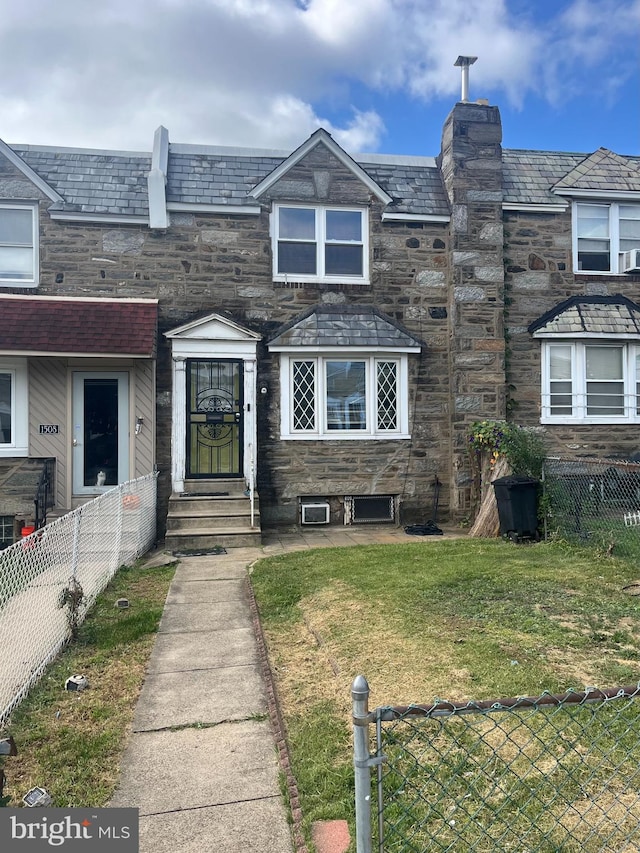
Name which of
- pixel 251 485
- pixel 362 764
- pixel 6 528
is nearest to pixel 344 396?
pixel 251 485

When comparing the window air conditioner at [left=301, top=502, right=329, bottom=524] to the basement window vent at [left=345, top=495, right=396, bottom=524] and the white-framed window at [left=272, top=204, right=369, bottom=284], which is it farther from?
the white-framed window at [left=272, top=204, right=369, bottom=284]

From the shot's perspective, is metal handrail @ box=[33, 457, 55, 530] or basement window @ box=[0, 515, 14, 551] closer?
metal handrail @ box=[33, 457, 55, 530]

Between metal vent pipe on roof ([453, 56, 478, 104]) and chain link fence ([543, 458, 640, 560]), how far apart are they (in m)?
7.98

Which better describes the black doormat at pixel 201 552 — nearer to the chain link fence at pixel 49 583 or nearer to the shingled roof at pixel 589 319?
the chain link fence at pixel 49 583

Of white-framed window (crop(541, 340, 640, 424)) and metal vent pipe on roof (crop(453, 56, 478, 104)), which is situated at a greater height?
Result: metal vent pipe on roof (crop(453, 56, 478, 104))

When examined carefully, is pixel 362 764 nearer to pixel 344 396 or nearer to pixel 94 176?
pixel 344 396

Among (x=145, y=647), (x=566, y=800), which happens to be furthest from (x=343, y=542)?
(x=566, y=800)

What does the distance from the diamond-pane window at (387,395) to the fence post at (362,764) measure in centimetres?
1034

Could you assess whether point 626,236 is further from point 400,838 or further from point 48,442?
point 400,838

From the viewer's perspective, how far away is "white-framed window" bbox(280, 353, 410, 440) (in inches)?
476

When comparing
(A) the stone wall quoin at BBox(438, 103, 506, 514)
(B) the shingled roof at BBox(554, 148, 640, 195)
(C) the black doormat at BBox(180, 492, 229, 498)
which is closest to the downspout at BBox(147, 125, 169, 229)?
(C) the black doormat at BBox(180, 492, 229, 498)

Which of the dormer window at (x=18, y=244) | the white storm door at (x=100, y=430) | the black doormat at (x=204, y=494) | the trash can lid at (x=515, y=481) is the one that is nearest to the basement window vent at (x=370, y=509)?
the black doormat at (x=204, y=494)

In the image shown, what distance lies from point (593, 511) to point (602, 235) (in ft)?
23.5

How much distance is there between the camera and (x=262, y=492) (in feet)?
39.0
